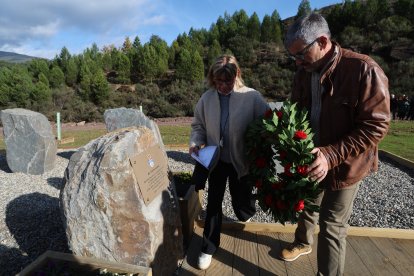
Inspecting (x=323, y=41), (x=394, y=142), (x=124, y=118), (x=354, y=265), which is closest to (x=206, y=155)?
(x=323, y=41)

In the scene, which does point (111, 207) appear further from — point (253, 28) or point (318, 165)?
point (253, 28)

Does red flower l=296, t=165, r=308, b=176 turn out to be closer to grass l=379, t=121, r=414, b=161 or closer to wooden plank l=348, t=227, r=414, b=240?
wooden plank l=348, t=227, r=414, b=240

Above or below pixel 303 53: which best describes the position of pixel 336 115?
below

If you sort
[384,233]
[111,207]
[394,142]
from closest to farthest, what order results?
[111,207]
[384,233]
[394,142]

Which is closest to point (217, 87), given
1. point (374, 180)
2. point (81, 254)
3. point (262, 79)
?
point (81, 254)

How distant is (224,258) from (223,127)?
4.37ft

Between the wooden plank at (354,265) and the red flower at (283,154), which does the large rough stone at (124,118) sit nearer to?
the wooden plank at (354,265)

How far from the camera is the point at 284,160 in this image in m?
2.24

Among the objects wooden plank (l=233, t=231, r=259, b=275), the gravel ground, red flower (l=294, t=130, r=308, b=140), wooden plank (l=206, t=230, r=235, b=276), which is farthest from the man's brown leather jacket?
the gravel ground

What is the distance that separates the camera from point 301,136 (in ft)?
7.02

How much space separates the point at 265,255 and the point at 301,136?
1587mm

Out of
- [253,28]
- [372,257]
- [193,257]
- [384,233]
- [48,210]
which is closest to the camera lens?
[372,257]

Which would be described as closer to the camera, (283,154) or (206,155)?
(283,154)

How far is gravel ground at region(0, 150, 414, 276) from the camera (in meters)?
3.70
